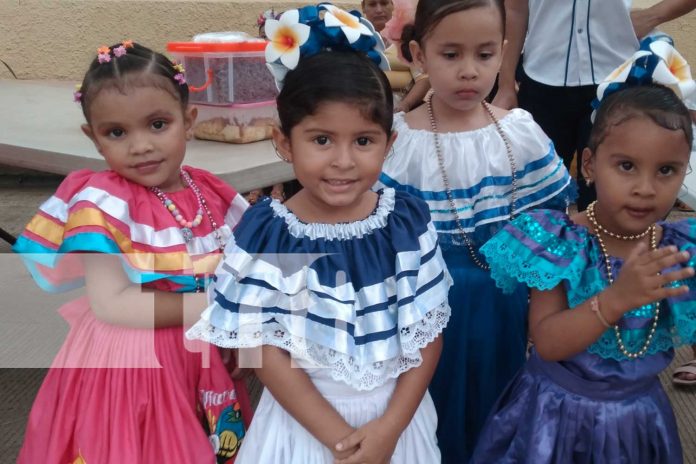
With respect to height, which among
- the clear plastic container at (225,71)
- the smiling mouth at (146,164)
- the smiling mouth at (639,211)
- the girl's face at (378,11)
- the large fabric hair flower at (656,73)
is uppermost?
the girl's face at (378,11)

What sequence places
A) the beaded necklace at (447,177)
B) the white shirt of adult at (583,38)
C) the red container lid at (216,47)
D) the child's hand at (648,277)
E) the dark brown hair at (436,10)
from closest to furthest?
the child's hand at (648,277)
the dark brown hair at (436,10)
the beaded necklace at (447,177)
the white shirt of adult at (583,38)
the red container lid at (216,47)

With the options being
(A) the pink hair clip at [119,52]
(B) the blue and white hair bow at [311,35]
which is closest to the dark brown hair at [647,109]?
(B) the blue and white hair bow at [311,35]

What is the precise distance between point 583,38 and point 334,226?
1262 mm

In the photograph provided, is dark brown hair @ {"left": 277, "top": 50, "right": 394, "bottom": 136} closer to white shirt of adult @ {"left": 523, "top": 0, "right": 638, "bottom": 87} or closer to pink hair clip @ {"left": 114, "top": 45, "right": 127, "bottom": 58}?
pink hair clip @ {"left": 114, "top": 45, "right": 127, "bottom": 58}

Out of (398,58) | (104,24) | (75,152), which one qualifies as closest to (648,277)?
(398,58)

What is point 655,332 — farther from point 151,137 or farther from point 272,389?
point 151,137

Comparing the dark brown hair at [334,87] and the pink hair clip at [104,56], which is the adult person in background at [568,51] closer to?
the dark brown hair at [334,87]

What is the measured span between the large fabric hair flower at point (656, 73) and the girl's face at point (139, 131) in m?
0.94

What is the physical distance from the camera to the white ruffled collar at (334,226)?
135 centimetres

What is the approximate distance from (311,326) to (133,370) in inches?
17.4

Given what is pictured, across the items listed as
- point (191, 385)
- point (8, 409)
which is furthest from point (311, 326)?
point (8, 409)

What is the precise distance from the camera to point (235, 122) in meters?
2.72

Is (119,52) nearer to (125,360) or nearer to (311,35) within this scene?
(311,35)

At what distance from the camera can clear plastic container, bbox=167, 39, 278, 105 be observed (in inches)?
104
